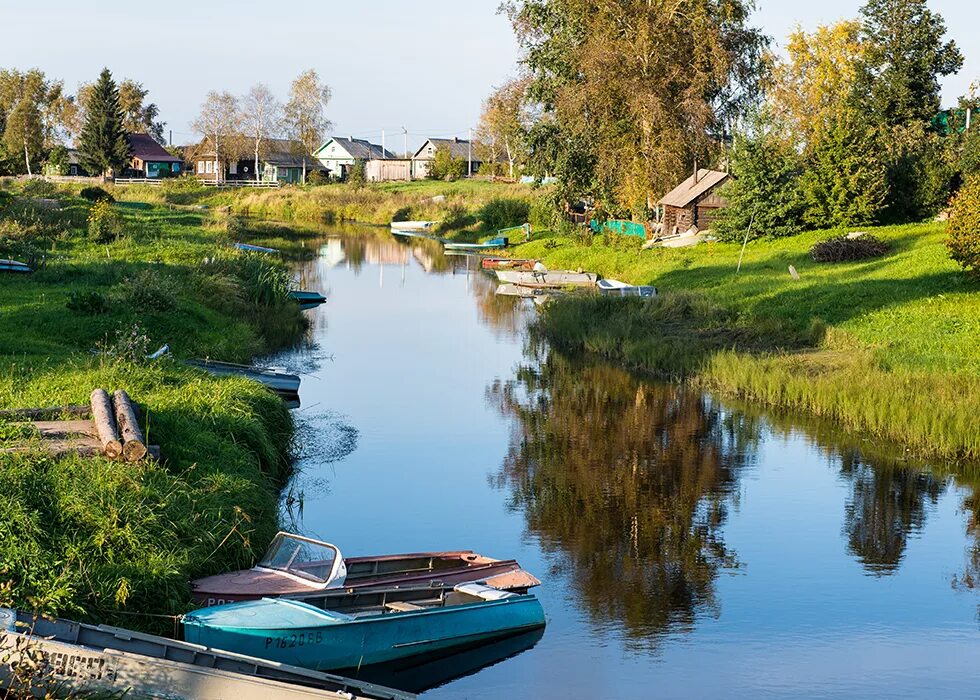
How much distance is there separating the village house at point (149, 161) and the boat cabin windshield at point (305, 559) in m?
119

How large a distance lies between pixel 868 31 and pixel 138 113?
111470 mm

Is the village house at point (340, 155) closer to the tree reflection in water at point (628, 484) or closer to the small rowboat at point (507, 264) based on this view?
the small rowboat at point (507, 264)

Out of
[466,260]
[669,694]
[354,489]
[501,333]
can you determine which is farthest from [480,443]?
[466,260]

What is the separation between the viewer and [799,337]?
107 feet

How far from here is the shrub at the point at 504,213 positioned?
80.8m

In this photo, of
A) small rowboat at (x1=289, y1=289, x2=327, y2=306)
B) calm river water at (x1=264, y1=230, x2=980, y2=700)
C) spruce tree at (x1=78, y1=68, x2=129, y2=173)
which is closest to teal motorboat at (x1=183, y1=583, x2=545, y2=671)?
calm river water at (x1=264, y1=230, x2=980, y2=700)

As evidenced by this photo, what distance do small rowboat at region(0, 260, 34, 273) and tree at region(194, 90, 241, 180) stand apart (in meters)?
103

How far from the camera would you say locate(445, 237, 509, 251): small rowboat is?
238ft

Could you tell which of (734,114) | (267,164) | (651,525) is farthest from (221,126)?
(651,525)

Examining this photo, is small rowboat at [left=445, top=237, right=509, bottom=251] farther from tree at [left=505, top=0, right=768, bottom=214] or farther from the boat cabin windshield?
the boat cabin windshield

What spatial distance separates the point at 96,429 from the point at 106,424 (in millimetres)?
481

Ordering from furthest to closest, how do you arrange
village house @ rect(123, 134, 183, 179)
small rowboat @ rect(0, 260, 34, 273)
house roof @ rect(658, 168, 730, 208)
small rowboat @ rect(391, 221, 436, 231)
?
village house @ rect(123, 134, 183, 179) < small rowboat @ rect(391, 221, 436, 231) < house roof @ rect(658, 168, 730, 208) < small rowboat @ rect(0, 260, 34, 273)

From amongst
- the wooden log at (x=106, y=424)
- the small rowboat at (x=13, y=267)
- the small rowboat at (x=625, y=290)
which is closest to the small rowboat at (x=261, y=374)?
the wooden log at (x=106, y=424)

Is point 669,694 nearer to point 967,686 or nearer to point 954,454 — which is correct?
point 967,686
